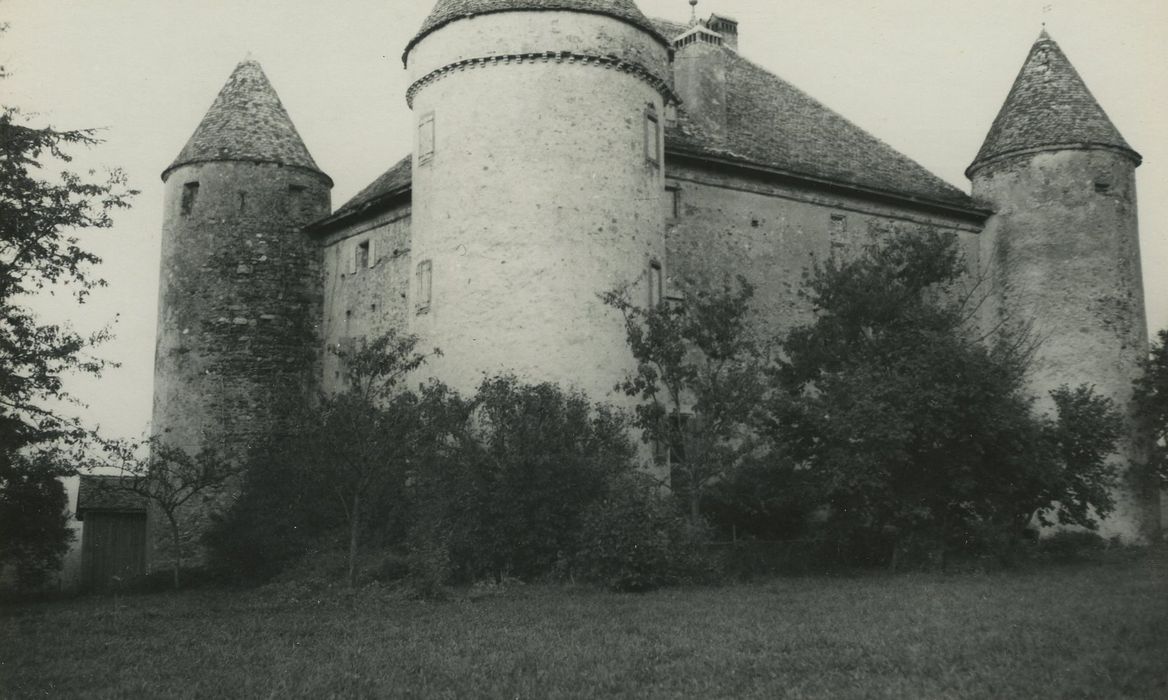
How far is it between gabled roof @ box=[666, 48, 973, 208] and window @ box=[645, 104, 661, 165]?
1878 mm

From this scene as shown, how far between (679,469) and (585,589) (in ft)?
17.1

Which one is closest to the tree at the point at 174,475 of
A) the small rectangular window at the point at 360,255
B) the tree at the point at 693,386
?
the small rectangular window at the point at 360,255

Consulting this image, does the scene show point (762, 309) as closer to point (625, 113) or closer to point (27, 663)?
point (625, 113)

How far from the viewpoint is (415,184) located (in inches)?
925

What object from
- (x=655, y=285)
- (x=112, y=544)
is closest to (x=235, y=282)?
(x=112, y=544)

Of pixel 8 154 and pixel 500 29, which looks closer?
pixel 8 154

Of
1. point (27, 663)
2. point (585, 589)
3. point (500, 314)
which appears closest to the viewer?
point (27, 663)

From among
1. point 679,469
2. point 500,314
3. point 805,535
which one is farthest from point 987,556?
point 500,314

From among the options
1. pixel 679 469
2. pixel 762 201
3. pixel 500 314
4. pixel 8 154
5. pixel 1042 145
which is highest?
pixel 1042 145

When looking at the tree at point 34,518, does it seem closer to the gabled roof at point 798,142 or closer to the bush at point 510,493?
the bush at point 510,493

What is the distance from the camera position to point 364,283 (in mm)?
27938

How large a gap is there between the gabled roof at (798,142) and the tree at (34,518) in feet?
49.2

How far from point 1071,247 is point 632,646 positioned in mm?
21756

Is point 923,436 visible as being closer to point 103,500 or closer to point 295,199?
point 295,199
